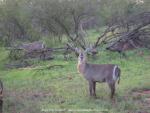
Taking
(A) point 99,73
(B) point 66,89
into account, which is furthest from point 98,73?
(B) point 66,89

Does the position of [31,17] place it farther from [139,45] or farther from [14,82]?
[14,82]

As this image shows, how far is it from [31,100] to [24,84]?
264cm

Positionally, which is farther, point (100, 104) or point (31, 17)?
point (31, 17)

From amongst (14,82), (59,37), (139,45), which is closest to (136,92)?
(14,82)

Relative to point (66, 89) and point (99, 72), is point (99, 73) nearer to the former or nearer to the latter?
point (99, 72)

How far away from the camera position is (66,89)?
10594mm

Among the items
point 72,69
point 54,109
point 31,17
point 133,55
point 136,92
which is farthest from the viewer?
point 31,17

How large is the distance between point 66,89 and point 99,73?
5.90ft

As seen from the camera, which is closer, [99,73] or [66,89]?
[99,73]

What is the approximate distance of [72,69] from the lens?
46.9 ft

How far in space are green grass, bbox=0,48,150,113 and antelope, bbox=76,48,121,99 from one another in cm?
35

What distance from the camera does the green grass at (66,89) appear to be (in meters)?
8.45

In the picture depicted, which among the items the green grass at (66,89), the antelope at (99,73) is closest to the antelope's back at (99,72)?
the antelope at (99,73)

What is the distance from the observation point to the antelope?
8.82 metres
